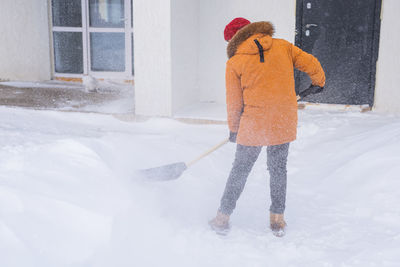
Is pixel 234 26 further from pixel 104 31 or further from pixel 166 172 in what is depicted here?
pixel 104 31

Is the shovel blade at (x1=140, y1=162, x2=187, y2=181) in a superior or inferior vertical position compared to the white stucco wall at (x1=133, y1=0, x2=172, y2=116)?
inferior

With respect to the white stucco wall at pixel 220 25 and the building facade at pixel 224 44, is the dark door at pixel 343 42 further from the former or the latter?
the white stucco wall at pixel 220 25

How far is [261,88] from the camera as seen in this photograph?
8.55 ft

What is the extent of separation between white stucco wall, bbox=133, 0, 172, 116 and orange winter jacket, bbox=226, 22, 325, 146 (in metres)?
3.12

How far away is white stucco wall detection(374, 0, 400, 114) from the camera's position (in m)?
5.94

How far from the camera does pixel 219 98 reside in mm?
6980

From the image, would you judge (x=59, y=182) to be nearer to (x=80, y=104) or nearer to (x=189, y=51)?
(x=80, y=104)

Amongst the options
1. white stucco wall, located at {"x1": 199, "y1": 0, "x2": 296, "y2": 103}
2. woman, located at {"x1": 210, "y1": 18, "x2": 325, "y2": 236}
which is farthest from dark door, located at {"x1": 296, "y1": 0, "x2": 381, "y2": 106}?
woman, located at {"x1": 210, "y1": 18, "x2": 325, "y2": 236}

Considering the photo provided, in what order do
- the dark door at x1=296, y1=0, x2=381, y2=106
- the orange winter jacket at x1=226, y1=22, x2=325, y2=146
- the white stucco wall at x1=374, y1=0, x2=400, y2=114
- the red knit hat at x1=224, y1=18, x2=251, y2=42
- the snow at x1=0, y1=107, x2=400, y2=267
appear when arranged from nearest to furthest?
the snow at x1=0, y1=107, x2=400, y2=267
the orange winter jacket at x1=226, y1=22, x2=325, y2=146
the red knit hat at x1=224, y1=18, x2=251, y2=42
the white stucco wall at x1=374, y1=0, x2=400, y2=114
the dark door at x1=296, y1=0, x2=381, y2=106

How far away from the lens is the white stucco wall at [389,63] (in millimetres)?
5941

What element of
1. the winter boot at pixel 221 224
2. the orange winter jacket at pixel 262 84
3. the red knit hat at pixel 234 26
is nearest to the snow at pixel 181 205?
the winter boot at pixel 221 224

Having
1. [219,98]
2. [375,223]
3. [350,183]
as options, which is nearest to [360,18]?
[219,98]

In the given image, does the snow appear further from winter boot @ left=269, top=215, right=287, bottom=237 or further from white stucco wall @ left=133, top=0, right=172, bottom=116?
white stucco wall @ left=133, top=0, right=172, bottom=116

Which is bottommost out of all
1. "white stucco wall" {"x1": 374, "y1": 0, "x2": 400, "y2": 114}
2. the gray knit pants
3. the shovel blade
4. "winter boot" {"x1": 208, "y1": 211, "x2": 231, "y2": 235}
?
"winter boot" {"x1": 208, "y1": 211, "x2": 231, "y2": 235}
